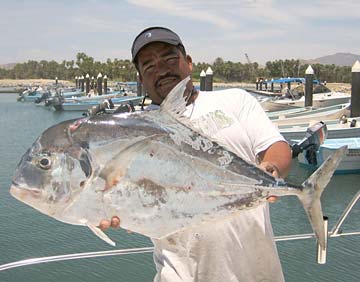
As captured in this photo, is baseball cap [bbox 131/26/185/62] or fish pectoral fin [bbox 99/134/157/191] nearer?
fish pectoral fin [bbox 99/134/157/191]

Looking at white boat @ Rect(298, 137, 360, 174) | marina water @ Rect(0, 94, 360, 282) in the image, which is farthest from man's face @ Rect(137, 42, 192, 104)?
white boat @ Rect(298, 137, 360, 174)

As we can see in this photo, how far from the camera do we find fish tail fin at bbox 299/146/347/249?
2002 millimetres

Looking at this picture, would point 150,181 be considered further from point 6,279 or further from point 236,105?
point 6,279

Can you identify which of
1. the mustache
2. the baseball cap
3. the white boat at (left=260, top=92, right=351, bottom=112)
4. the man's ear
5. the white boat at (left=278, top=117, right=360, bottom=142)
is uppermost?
the baseball cap

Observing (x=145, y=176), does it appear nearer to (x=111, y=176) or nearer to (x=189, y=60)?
(x=111, y=176)

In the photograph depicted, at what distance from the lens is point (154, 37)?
2.34 m

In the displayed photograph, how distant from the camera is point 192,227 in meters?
2.04

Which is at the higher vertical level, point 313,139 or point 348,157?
point 313,139

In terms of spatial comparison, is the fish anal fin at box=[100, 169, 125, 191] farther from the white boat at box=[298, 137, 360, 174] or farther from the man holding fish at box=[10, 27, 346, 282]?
the white boat at box=[298, 137, 360, 174]

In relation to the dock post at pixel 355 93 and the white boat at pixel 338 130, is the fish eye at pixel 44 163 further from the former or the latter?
the dock post at pixel 355 93

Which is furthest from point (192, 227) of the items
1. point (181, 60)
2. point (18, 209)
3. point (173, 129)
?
point (18, 209)

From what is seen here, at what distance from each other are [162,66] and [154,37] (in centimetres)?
15

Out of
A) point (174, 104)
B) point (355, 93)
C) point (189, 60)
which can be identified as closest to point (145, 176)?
point (174, 104)

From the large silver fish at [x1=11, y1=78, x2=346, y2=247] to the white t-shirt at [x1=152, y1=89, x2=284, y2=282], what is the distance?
23cm
